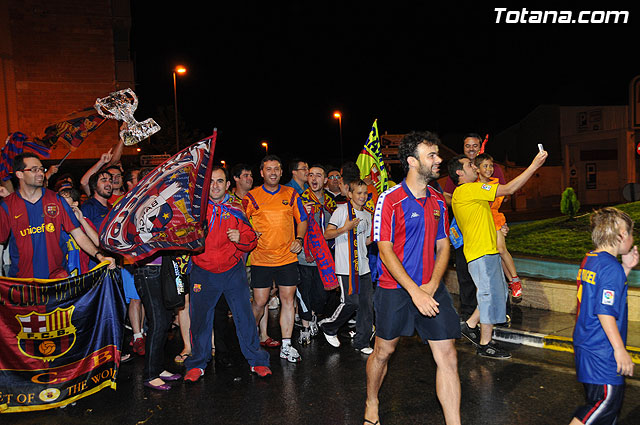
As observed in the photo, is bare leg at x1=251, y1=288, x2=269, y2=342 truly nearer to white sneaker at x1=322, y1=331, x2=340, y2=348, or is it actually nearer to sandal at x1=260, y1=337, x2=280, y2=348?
sandal at x1=260, y1=337, x2=280, y2=348

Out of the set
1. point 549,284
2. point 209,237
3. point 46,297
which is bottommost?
point 549,284

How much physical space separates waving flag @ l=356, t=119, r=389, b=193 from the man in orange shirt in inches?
84.1

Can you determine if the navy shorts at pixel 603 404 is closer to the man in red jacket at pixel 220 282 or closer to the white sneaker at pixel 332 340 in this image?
the man in red jacket at pixel 220 282

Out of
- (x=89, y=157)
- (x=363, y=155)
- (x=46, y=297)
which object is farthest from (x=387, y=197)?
(x=89, y=157)

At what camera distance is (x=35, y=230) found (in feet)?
18.7

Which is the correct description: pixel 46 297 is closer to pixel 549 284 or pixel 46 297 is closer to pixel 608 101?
pixel 549 284

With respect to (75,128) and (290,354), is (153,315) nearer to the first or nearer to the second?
(290,354)

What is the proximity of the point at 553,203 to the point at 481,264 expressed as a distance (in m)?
34.0

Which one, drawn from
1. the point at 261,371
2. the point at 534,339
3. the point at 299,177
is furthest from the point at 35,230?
the point at 534,339

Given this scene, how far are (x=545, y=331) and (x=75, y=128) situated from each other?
6.25m

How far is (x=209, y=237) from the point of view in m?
5.85

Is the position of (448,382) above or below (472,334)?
above

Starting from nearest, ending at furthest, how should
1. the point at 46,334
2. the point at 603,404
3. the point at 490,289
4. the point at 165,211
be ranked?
the point at 603,404 → the point at 46,334 → the point at 165,211 → the point at 490,289

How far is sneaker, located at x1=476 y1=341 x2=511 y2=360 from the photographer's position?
6.22 meters
